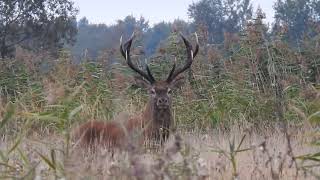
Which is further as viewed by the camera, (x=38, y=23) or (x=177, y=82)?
(x=38, y=23)

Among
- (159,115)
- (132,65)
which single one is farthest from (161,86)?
(132,65)

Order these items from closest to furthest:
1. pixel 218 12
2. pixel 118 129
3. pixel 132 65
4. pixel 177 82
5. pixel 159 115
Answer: pixel 118 129 < pixel 159 115 < pixel 177 82 < pixel 132 65 < pixel 218 12

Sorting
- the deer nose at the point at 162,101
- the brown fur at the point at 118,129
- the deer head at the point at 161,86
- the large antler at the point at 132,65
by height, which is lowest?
the brown fur at the point at 118,129

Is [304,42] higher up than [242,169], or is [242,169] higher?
[304,42]

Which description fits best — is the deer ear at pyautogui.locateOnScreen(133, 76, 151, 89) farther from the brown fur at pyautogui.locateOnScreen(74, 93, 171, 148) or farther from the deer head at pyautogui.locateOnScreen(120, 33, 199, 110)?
the brown fur at pyautogui.locateOnScreen(74, 93, 171, 148)

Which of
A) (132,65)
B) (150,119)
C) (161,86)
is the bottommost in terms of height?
(150,119)

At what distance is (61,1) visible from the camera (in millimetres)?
33375

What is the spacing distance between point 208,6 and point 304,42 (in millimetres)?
56573

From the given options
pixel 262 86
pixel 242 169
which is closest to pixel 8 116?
pixel 242 169

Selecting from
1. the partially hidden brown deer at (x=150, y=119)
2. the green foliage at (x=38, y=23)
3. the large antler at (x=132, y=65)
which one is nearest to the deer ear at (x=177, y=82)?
the partially hidden brown deer at (x=150, y=119)

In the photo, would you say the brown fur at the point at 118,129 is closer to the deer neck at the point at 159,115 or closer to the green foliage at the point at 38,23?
the deer neck at the point at 159,115

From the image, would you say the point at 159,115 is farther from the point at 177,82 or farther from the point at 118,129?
the point at 118,129

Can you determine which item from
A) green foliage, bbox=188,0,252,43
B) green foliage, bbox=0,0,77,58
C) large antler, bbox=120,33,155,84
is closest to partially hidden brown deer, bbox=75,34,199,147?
large antler, bbox=120,33,155,84

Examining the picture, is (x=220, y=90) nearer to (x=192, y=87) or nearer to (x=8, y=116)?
(x=192, y=87)
